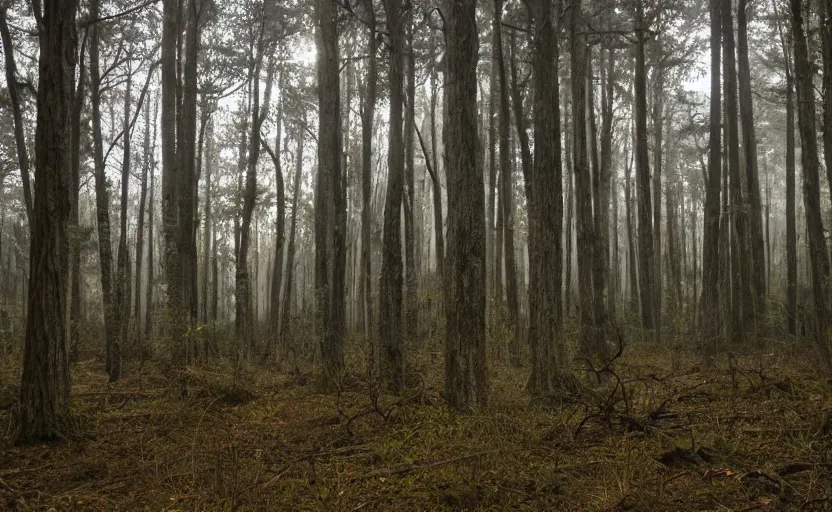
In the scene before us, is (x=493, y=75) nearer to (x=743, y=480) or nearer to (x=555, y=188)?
(x=555, y=188)

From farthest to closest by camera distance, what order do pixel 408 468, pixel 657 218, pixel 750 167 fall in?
pixel 657 218, pixel 750 167, pixel 408 468

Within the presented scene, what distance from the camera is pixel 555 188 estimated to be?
6.97 meters

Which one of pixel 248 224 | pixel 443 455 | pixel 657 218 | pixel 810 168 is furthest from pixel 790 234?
pixel 248 224

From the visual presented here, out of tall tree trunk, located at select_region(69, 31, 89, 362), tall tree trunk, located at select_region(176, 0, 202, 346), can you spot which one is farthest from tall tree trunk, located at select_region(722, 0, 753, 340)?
tall tree trunk, located at select_region(69, 31, 89, 362)

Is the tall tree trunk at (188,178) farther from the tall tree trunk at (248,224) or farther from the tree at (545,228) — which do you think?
the tree at (545,228)

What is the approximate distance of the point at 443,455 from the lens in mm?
4750

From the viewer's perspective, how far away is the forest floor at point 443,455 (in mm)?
3758

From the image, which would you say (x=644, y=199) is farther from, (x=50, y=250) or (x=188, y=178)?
(x=50, y=250)

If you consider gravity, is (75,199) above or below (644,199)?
below

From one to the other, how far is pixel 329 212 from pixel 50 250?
156 inches

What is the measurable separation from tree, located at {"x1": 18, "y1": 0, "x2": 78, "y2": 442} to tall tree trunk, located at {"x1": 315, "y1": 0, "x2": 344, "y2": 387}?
12.0 ft

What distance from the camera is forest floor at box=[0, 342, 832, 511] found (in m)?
3.76

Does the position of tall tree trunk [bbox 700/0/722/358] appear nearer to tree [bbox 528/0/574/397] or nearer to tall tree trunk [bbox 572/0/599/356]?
tall tree trunk [bbox 572/0/599/356]

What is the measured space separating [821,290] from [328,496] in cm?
826
